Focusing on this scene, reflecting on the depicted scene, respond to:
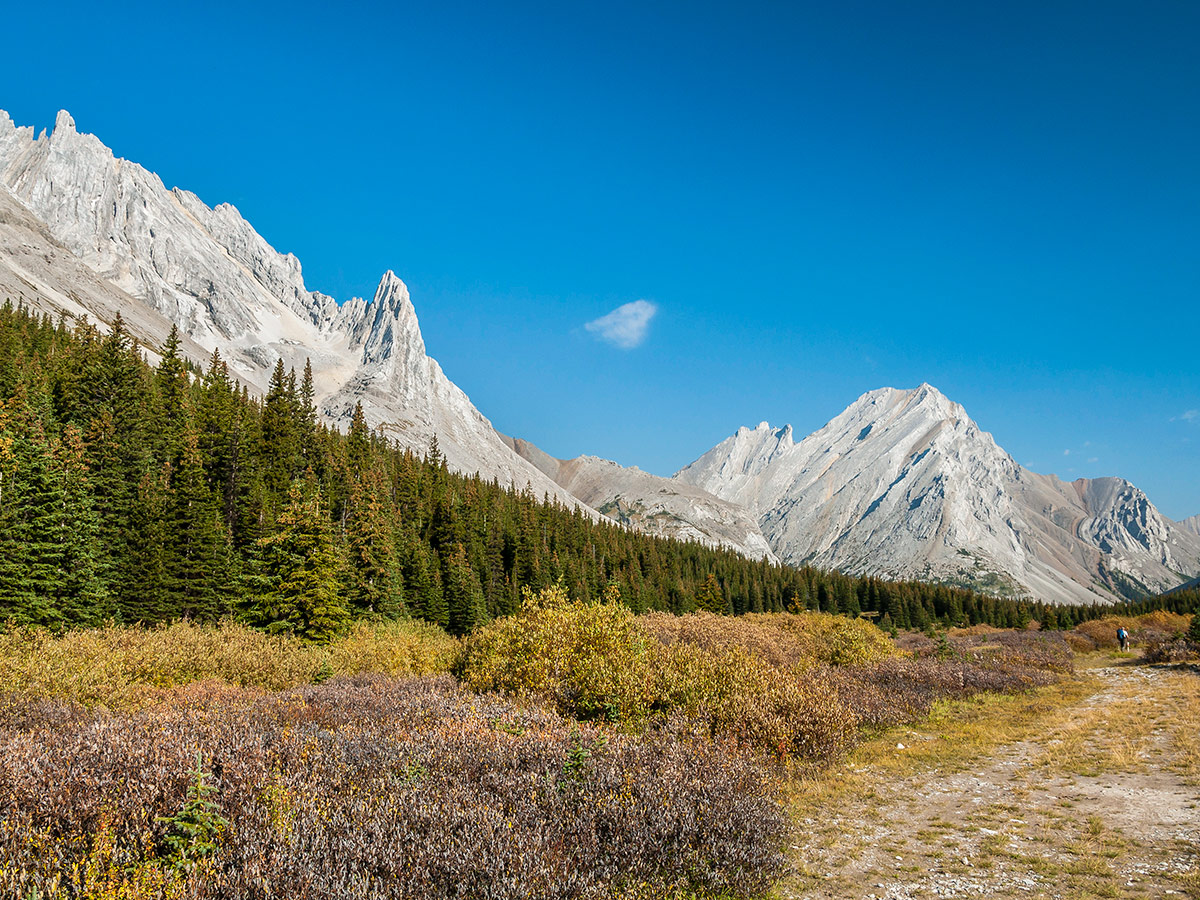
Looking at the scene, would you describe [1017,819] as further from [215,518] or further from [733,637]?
[215,518]

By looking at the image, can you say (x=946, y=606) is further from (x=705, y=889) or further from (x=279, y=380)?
(x=705, y=889)

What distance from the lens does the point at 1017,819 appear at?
12.5 m

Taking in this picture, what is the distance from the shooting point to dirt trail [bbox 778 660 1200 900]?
9734 millimetres

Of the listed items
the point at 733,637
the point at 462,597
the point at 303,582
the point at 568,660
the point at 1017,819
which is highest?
the point at 303,582

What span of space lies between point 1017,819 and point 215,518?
57983 mm

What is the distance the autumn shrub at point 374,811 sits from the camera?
6238mm

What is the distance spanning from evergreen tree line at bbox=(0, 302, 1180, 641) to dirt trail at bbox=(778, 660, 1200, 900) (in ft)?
65.7

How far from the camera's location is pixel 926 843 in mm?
11500

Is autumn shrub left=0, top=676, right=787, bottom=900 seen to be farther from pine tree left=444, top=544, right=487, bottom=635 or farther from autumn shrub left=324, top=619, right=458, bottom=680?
pine tree left=444, top=544, right=487, bottom=635

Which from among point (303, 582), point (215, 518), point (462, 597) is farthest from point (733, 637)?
point (462, 597)

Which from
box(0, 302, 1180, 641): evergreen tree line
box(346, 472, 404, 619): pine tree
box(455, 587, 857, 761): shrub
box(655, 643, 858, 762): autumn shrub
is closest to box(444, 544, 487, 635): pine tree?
box(0, 302, 1180, 641): evergreen tree line

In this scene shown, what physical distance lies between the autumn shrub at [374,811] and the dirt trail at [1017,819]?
7.78 feet

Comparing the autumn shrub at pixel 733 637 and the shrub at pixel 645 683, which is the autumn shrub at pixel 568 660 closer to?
the shrub at pixel 645 683

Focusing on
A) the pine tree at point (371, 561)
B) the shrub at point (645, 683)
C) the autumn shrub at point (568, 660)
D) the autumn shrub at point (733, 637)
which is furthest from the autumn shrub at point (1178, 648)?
the pine tree at point (371, 561)
